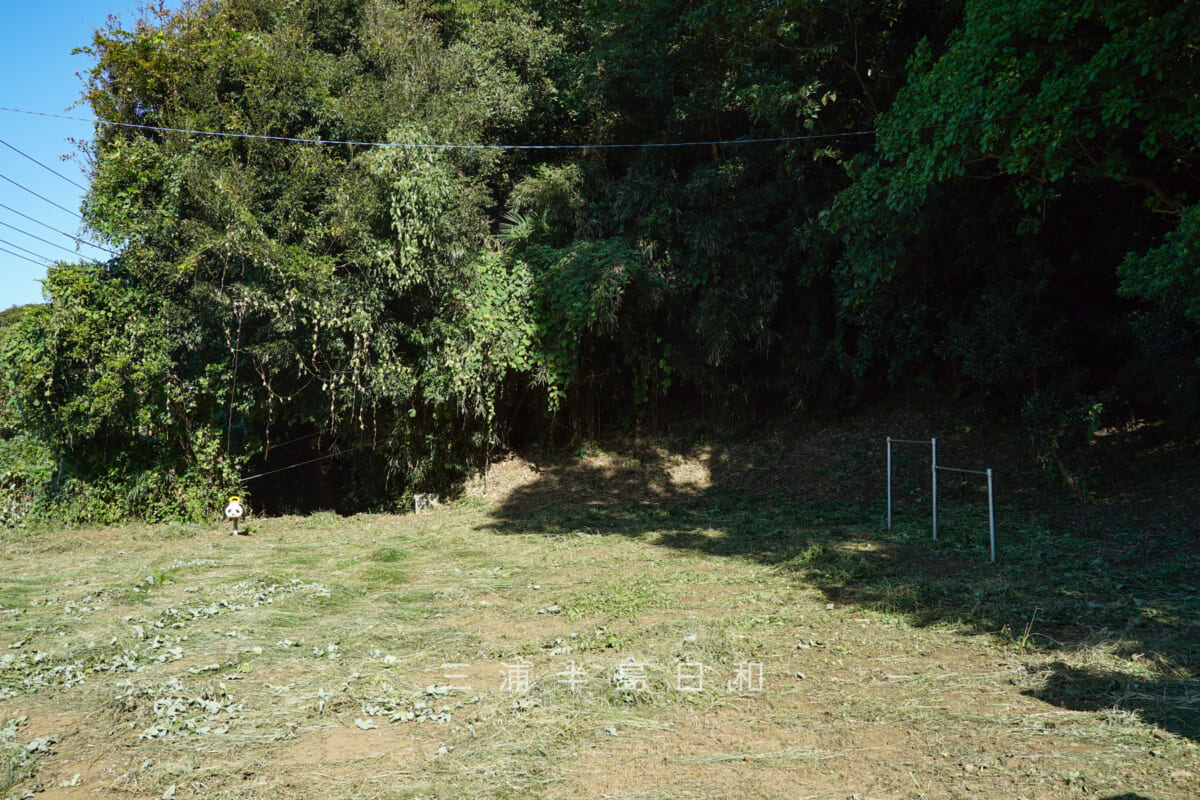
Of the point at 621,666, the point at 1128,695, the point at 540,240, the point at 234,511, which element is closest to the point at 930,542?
the point at 1128,695

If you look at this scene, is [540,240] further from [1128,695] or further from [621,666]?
[1128,695]

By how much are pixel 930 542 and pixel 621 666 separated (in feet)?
14.5

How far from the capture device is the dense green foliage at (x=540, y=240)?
28.5ft

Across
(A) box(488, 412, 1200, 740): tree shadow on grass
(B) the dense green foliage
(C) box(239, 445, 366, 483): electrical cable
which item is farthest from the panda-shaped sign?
(A) box(488, 412, 1200, 740): tree shadow on grass

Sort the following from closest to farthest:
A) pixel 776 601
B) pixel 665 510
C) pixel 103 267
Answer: pixel 776 601 → pixel 103 267 → pixel 665 510

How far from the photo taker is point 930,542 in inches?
293

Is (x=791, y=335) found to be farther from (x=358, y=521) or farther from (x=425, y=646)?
(x=425, y=646)

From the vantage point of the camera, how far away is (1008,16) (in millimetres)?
6367

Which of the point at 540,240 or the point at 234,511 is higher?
the point at 540,240

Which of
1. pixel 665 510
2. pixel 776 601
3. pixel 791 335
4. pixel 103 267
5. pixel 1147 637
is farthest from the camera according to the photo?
pixel 791 335

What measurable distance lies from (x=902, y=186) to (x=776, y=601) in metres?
4.45

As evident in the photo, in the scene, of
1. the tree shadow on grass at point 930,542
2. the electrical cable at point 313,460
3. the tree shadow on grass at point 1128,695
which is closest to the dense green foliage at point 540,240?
the electrical cable at point 313,460

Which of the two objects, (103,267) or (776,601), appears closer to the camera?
(776,601)

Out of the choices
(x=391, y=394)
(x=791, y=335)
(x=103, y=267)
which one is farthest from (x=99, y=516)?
(x=791, y=335)
